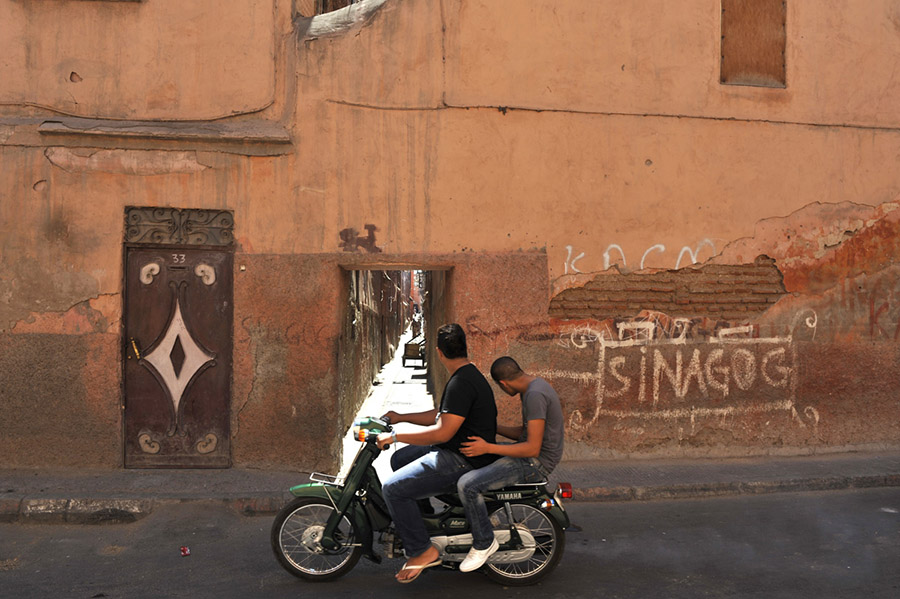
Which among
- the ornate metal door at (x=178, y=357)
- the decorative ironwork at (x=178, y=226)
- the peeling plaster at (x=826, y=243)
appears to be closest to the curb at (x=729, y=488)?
the peeling plaster at (x=826, y=243)

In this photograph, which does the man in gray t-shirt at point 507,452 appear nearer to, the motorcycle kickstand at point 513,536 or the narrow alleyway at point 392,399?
the motorcycle kickstand at point 513,536

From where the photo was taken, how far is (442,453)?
4.42 metres

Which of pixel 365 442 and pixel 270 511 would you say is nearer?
pixel 365 442

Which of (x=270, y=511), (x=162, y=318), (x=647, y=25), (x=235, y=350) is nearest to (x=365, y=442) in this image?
(x=270, y=511)

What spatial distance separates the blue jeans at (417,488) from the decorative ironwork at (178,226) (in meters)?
4.00

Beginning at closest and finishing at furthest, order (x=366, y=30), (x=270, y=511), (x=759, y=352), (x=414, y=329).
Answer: (x=270, y=511) → (x=366, y=30) → (x=759, y=352) → (x=414, y=329)

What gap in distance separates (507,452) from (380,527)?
3.00 ft

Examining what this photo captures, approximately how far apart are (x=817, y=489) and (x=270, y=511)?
5171 mm

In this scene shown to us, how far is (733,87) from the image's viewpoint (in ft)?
26.8

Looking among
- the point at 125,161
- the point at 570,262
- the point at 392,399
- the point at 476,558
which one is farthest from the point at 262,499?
the point at 392,399

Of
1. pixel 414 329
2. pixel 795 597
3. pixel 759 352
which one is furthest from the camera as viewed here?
pixel 414 329

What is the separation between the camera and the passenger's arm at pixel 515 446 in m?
4.32

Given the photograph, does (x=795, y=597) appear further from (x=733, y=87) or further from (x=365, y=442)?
(x=733, y=87)

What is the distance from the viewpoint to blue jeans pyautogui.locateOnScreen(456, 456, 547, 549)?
171 inches
